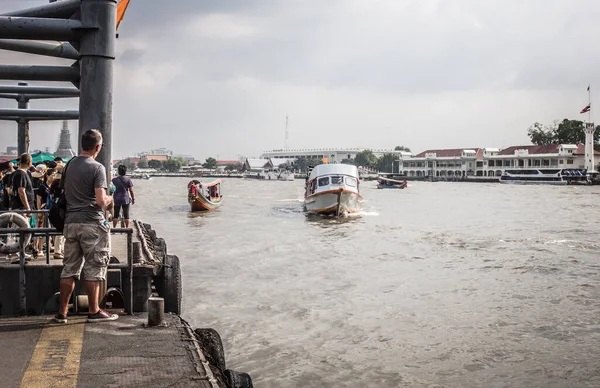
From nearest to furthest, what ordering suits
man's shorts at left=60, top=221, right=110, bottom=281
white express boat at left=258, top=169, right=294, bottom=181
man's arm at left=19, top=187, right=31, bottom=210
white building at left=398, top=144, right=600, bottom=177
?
man's shorts at left=60, top=221, right=110, bottom=281, man's arm at left=19, top=187, right=31, bottom=210, white building at left=398, top=144, right=600, bottom=177, white express boat at left=258, top=169, right=294, bottom=181

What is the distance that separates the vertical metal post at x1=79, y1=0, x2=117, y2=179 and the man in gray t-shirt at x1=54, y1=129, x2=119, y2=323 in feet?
3.79

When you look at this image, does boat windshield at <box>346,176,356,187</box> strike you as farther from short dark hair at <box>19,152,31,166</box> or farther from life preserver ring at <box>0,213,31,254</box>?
life preserver ring at <box>0,213,31,254</box>

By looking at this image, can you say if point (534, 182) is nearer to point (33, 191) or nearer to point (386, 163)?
point (386, 163)

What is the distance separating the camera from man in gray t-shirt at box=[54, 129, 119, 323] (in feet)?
18.9

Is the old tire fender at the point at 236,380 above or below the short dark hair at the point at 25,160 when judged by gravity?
below

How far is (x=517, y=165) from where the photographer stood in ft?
415

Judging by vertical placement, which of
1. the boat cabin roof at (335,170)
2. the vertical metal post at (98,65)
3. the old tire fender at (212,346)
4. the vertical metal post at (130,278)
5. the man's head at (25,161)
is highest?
the vertical metal post at (98,65)

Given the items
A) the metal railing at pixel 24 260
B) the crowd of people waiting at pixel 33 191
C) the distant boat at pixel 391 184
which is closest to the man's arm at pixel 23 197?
the crowd of people waiting at pixel 33 191

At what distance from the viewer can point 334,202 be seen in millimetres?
36281

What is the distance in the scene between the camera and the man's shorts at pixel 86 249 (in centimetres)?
586

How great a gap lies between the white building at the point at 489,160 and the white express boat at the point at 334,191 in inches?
3633

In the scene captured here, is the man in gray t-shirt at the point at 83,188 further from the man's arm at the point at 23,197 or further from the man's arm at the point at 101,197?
the man's arm at the point at 23,197

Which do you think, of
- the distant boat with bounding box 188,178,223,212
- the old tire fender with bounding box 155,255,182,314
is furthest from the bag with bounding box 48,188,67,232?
the distant boat with bounding box 188,178,223,212

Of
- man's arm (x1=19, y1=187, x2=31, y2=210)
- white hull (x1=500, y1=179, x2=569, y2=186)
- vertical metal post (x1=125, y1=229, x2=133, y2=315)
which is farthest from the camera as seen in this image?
white hull (x1=500, y1=179, x2=569, y2=186)
